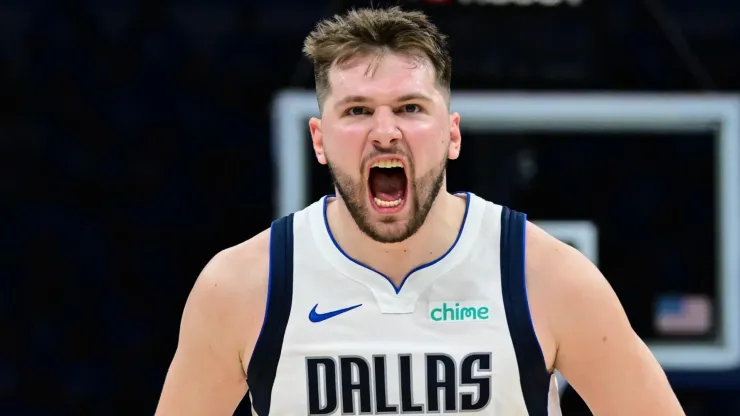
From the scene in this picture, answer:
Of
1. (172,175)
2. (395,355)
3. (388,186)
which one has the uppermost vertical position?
(172,175)

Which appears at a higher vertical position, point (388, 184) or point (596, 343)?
point (388, 184)

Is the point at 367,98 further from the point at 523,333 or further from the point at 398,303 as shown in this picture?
the point at 523,333

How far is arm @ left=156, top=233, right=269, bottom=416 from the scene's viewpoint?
8.51ft

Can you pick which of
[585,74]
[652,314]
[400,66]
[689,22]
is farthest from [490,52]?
[400,66]

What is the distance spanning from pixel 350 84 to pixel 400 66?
124mm

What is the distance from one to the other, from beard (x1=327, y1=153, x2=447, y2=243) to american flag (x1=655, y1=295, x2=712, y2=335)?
2.93m

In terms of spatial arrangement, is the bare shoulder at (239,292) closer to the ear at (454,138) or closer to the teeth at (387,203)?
the teeth at (387,203)

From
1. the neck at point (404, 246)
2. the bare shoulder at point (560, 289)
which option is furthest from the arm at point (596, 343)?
the neck at point (404, 246)

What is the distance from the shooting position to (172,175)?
17.2 ft

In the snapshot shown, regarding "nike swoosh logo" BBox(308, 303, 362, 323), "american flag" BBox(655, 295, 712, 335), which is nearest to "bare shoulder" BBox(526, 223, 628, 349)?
"nike swoosh logo" BBox(308, 303, 362, 323)

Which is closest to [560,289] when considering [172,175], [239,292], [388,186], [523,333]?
[523,333]

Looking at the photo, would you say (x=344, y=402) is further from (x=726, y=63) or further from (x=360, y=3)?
(x=726, y=63)

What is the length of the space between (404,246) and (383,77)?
0.44 meters

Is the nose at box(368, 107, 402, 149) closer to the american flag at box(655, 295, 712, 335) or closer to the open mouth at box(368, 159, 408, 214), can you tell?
the open mouth at box(368, 159, 408, 214)
